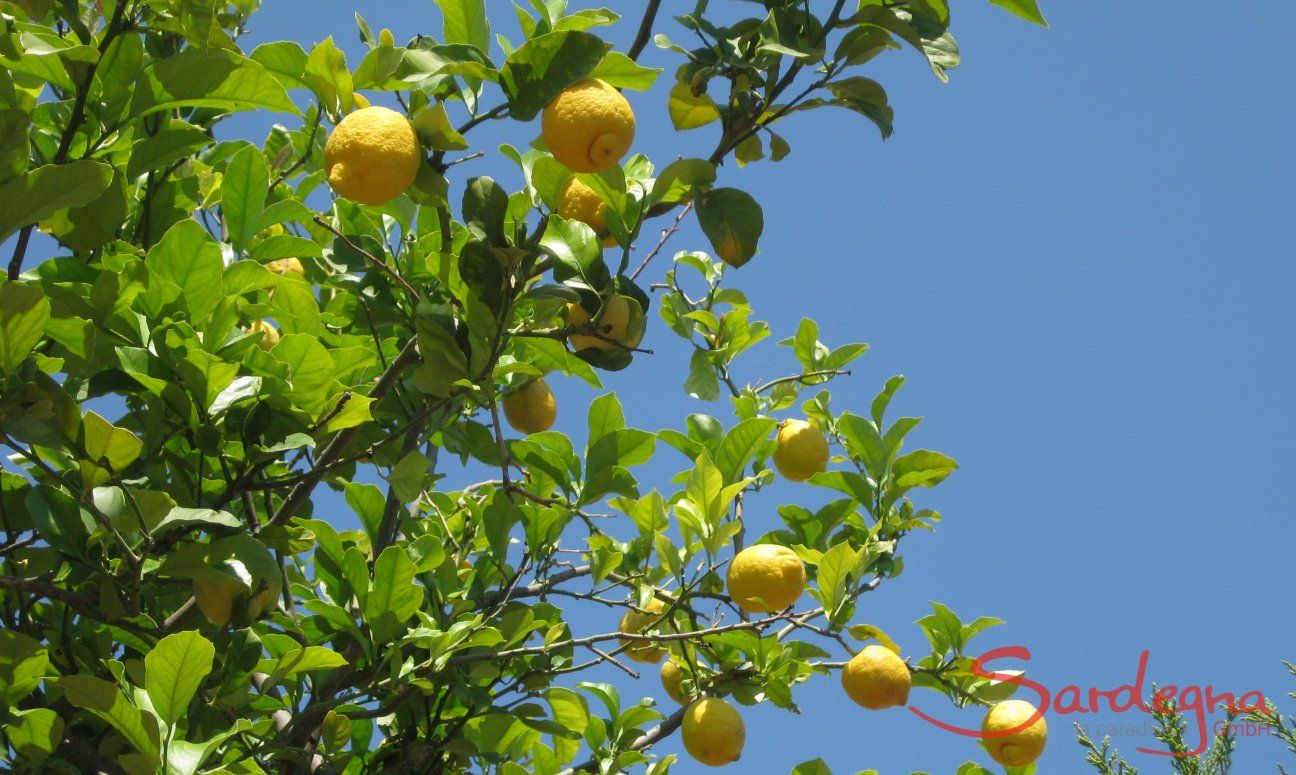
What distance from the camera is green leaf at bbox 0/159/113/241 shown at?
1.51 metres

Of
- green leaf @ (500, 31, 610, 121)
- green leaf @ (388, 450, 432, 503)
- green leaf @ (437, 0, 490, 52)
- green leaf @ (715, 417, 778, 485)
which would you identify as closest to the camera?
green leaf @ (500, 31, 610, 121)

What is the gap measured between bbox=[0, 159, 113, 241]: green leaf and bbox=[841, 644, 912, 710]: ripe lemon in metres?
1.61

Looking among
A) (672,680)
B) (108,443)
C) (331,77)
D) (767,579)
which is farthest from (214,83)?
(672,680)

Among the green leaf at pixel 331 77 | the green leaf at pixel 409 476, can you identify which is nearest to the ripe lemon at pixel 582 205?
the green leaf at pixel 331 77

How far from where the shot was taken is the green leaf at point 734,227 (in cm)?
155

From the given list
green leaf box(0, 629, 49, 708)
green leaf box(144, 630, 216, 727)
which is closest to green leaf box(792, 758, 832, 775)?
green leaf box(144, 630, 216, 727)

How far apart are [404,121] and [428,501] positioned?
1537 millimetres

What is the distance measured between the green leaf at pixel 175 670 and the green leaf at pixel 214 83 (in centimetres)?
79

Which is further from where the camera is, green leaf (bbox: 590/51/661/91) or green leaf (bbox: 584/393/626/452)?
green leaf (bbox: 584/393/626/452)

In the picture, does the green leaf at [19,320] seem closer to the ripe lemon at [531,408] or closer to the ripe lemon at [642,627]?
the ripe lemon at [531,408]

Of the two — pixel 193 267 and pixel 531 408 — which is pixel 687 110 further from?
pixel 531 408

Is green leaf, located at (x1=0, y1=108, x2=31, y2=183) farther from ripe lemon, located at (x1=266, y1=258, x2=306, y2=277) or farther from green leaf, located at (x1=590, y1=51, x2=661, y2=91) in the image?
ripe lemon, located at (x1=266, y1=258, x2=306, y2=277)

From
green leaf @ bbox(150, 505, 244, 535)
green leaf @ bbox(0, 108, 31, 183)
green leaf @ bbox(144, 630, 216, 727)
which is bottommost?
green leaf @ bbox(144, 630, 216, 727)

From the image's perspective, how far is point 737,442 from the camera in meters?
2.37
